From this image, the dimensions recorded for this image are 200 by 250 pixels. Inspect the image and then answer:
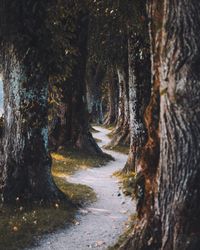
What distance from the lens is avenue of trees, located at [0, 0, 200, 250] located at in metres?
8.53

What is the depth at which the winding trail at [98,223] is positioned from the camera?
11.6m

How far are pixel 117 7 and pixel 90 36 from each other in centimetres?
1171

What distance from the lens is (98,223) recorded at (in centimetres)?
1344

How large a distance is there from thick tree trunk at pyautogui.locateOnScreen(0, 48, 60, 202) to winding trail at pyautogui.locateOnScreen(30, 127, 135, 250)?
63.4 inches

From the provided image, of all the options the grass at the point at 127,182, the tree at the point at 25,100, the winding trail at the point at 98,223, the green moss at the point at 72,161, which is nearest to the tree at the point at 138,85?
the grass at the point at 127,182

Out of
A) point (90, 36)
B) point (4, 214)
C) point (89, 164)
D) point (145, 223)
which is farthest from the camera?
point (90, 36)

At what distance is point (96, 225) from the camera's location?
1326 centimetres

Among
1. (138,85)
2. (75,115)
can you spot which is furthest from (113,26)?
(75,115)

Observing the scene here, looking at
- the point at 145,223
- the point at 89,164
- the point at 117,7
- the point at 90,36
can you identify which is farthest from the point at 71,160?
the point at 145,223

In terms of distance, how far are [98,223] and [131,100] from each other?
26.0 feet

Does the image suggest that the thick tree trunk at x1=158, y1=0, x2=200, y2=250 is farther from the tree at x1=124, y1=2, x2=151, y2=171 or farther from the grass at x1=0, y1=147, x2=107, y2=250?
the tree at x1=124, y1=2, x2=151, y2=171

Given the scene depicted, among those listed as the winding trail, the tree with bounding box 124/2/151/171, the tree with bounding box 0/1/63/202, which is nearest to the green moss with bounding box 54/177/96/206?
the winding trail

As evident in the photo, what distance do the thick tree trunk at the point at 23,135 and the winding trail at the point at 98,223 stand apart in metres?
1.61

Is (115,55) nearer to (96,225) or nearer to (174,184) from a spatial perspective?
(96,225)
